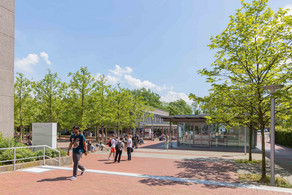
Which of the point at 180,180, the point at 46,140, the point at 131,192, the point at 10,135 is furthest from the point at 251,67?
the point at 10,135

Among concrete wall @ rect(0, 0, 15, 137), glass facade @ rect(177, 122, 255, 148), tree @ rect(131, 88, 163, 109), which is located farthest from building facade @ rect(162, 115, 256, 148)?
tree @ rect(131, 88, 163, 109)

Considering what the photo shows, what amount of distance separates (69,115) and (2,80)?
845 centimetres

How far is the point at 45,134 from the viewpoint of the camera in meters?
15.5

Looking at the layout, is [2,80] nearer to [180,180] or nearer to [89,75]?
[89,75]

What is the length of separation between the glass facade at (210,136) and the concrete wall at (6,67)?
18.6 m

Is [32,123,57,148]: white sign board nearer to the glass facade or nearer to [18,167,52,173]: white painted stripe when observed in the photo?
[18,167,52,173]: white painted stripe

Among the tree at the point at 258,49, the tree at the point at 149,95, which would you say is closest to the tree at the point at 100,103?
the tree at the point at 258,49

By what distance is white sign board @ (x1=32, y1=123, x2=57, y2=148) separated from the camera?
50.3 feet

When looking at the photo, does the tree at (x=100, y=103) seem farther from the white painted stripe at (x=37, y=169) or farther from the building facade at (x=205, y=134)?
the white painted stripe at (x=37, y=169)

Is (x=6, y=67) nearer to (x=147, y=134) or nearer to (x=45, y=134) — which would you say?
(x=45, y=134)

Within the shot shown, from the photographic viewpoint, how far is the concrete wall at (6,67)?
46.0 ft

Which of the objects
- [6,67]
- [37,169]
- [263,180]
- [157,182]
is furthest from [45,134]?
[263,180]

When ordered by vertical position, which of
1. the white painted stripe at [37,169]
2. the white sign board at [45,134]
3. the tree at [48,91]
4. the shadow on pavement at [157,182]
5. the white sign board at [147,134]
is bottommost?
the white sign board at [147,134]

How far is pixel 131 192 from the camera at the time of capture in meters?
6.58
